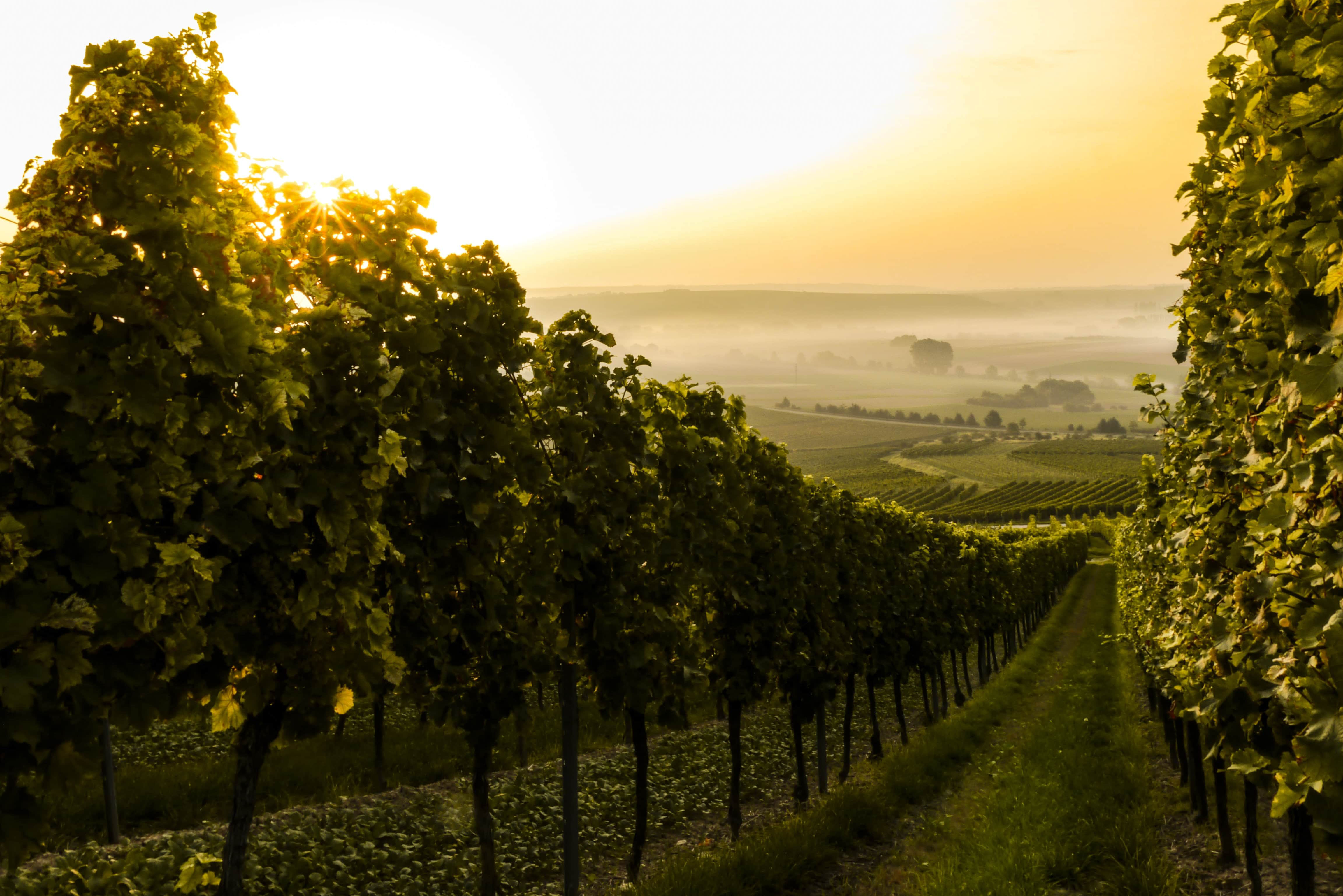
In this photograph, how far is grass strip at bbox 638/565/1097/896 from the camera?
8727 mm

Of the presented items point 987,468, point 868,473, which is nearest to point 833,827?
point 868,473

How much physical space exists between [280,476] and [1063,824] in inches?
447

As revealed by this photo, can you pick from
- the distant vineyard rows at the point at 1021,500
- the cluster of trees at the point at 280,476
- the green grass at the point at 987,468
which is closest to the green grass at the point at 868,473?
the distant vineyard rows at the point at 1021,500

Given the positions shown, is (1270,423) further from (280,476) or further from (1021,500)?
(1021,500)

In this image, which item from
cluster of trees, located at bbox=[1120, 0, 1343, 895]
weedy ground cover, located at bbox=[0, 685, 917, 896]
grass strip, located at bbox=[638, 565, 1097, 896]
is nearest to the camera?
cluster of trees, located at bbox=[1120, 0, 1343, 895]

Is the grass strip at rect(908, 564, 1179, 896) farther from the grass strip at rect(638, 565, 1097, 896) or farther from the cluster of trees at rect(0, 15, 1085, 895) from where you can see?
the cluster of trees at rect(0, 15, 1085, 895)

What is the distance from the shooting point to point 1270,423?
470 centimetres

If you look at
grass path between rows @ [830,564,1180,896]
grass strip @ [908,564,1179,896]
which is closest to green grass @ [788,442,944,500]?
grass path between rows @ [830,564,1180,896]

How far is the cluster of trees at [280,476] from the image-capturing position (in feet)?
12.9

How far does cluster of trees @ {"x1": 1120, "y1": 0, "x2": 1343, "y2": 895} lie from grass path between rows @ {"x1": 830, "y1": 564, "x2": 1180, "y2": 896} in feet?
9.66

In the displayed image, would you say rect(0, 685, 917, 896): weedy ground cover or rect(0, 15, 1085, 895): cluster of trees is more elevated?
rect(0, 15, 1085, 895): cluster of trees

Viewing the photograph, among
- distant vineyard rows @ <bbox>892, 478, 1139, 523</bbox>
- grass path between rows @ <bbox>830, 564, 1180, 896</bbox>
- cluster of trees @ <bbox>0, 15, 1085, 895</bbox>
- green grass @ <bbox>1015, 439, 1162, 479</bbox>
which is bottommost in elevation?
distant vineyard rows @ <bbox>892, 478, 1139, 523</bbox>

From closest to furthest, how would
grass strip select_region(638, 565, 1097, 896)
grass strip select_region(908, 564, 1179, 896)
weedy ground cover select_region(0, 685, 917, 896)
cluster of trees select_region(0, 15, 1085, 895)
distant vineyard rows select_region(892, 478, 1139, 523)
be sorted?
cluster of trees select_region(0, 15, 1085, 895) < weedy ground cover select_region(0, 685, 917, 896) < grass strip select_region(638, 565, 1097, 896) < grass strip select_region(908, 564, 1179, 896) < distant vineyard rows select_region(892, 478, 1139, 523)

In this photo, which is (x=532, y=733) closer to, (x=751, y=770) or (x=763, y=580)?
(x=751, y=770)
